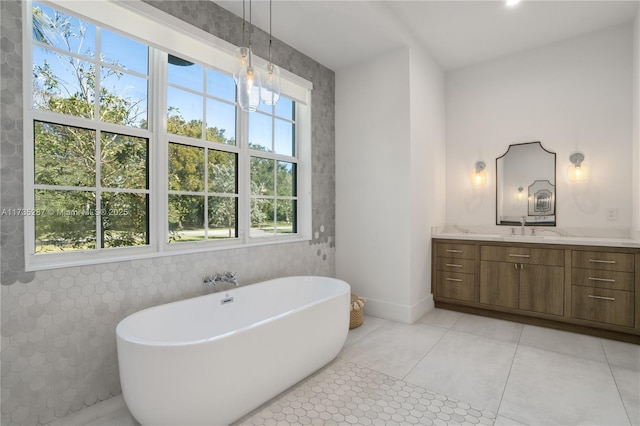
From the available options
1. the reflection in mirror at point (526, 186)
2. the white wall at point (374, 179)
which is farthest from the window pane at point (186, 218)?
the reflection in mirror at point (526, 186)

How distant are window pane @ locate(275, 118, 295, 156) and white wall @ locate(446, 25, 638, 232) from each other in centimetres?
217

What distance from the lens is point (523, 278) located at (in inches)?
123

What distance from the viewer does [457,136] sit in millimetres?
4012

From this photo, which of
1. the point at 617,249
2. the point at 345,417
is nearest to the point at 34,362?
the point at 345,417

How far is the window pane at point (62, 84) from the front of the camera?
177 cm

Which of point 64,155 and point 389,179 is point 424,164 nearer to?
point 389,179

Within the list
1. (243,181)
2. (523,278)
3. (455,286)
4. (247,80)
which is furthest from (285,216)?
(523,278)

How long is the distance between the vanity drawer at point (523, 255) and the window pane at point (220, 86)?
310 cm

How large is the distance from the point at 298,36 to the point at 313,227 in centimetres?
200

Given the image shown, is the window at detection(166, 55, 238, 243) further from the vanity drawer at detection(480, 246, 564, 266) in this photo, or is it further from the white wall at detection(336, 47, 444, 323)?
the vanity drawer at detection(480, 246, 564, 266)

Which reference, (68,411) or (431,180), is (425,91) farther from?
(68,411)

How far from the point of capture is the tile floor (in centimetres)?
174

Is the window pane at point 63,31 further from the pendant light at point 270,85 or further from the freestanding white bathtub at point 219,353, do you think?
the freestanding white bathtub at point 219,353

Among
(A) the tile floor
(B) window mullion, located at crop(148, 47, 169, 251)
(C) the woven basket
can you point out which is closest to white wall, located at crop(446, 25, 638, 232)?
(A) the tile floor
